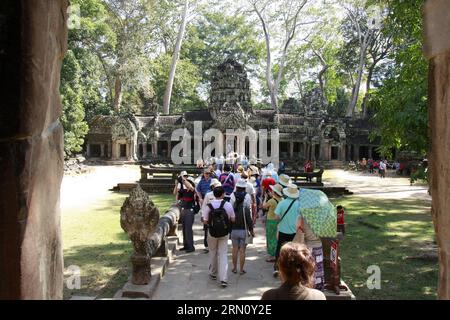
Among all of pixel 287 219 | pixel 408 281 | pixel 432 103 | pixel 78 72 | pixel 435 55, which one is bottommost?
pixel 408 281

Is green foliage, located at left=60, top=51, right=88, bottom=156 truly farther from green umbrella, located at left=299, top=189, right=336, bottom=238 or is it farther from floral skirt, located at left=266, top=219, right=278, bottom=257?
green umbrella, located at left=299, top=189, right=336, bottom=238

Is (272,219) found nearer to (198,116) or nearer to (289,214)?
(289,214)

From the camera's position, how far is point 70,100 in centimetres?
2555

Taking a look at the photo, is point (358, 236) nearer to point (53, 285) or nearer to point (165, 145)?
point (53, 285)

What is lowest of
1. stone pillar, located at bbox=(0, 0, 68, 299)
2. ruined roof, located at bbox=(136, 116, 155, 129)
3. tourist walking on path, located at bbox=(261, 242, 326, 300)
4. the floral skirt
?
the floral skirt

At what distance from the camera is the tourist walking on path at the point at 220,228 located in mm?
5809

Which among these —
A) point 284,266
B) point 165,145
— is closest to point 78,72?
point 165,145

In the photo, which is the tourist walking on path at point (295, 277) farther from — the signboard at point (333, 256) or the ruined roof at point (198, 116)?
the ruined roof at point (198, 116)

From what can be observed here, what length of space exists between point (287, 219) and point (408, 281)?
2466mm

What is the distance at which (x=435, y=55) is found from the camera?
211cm

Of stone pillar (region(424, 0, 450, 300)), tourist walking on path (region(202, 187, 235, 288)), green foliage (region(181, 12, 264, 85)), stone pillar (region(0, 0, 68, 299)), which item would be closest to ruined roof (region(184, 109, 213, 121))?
green foliage (region(181, 12, 264, 85))

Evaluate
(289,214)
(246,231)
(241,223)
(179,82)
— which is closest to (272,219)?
(246,231)

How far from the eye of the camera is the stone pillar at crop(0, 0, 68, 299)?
1.75m

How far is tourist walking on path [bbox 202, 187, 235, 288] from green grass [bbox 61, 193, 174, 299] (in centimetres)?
159
